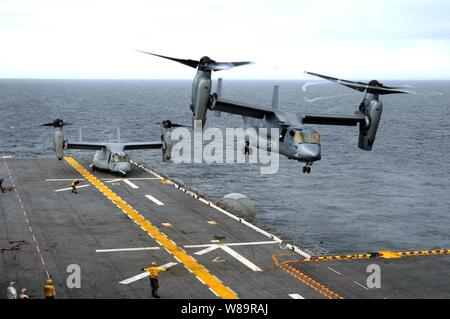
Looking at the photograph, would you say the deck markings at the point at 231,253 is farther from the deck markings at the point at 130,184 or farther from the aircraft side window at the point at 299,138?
the deck markings at the point at 130,184

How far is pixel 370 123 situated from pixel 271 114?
8.00m

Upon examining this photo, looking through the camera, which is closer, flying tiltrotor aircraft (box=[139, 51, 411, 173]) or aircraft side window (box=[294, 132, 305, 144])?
flying tiltrotor aircraft (box=[139, 51, 411, 173])

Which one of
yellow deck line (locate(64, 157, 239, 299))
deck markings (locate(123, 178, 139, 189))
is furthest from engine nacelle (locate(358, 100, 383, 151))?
deck markings (locate(123, 178, 139, 189))

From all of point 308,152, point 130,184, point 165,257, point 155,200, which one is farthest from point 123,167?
point 165,257

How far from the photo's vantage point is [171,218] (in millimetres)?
49250

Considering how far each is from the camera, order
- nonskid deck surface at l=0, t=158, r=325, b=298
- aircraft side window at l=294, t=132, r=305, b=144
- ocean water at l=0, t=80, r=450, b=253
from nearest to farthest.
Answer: nonskid deck surface at l=0, t=158, r=325, b=298 → aircraft side window at l=294, t=132, r=305, b=144 → ocean water at l=0, t=80, r=450, b=253

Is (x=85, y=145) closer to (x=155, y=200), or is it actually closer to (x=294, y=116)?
(x=155, y=200)

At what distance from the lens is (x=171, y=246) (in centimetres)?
4081

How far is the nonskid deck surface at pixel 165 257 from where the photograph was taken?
107 ft

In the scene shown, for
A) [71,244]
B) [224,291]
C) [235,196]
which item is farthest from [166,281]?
[235,196]

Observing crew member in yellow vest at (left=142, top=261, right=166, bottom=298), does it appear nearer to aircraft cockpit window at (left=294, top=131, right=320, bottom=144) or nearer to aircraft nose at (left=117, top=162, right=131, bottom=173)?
aircraft cockpit window at (left=294, top=131, right=320, bottom=144)

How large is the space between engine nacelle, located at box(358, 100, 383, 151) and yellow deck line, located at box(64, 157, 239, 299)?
1468 cm

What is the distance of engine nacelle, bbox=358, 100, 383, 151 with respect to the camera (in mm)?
41188

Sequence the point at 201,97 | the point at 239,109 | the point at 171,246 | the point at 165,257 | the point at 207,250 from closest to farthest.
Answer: the point at 201,97 < the point at 165,257 < the point at 207,250 < the point at 171,246 < the point at 239,109
